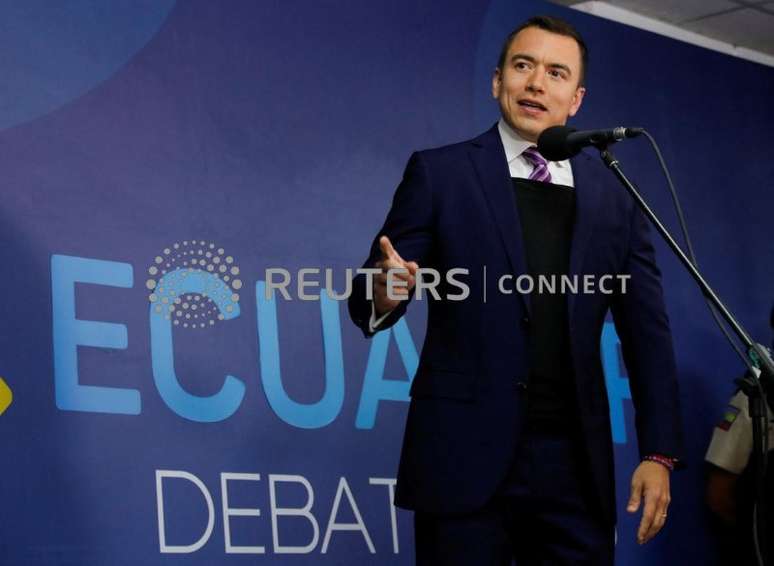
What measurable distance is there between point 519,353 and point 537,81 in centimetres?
58

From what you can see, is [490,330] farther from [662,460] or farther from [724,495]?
[724,495]

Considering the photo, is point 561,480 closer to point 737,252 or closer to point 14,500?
point 14,500

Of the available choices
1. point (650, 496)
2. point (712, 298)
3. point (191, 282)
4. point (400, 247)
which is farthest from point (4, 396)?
point (712, 298)

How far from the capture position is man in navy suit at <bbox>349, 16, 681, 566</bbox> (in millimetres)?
2146

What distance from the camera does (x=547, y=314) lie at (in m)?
2.23

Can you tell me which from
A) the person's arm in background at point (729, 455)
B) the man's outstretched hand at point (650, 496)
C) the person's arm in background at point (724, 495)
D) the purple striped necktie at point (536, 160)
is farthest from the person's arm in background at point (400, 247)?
the person's arm in background at point (724, 495)

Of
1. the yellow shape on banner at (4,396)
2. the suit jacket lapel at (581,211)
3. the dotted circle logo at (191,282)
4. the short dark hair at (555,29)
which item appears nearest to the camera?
the suit jacket lapel at (581,211)

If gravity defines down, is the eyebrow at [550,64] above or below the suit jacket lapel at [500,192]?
above

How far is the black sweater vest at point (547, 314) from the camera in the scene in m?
2.20

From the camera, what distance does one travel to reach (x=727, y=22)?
5.38 meters

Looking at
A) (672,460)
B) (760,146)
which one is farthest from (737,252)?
(672,460)

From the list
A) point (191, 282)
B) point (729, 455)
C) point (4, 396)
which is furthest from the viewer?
→ point (729, 455)

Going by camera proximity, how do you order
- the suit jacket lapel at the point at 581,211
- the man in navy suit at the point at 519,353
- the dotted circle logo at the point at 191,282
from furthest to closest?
the dotted circle logo at the point at 191,282
the suit jacket lapel at the point at 581,211
the man in navy suit at the point at 519,353

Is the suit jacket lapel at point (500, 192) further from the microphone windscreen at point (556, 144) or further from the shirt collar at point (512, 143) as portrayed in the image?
the microphone windscreen at point (556, 144)
